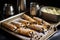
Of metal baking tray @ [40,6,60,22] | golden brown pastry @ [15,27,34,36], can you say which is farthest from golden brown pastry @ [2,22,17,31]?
metal baking tray @ [40,6,60,22]

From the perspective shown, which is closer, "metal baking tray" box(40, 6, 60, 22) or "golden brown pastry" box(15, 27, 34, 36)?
"golden brown pastry" box(15, 27, 34, 36)

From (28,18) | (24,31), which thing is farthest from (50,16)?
(24,31)

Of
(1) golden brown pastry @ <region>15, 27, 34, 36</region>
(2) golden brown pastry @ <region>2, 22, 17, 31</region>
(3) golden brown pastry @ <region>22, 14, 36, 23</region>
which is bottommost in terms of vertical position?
(1) golden brown pastry @ <region>15, 27, 34, 36</region>

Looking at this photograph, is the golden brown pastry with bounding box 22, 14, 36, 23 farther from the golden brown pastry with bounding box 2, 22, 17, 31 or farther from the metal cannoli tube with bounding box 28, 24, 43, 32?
the golden brown pastry with bounding box 2, 22, 17, 31

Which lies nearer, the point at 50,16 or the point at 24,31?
the point at 24,31

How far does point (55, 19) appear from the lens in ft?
4.30

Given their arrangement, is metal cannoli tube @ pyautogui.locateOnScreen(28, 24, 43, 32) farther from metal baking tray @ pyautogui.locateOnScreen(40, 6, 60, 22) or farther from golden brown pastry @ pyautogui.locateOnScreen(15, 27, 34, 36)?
metal baking tray @ pyautogui.locateOnScreen(40, 6, 60, 22)

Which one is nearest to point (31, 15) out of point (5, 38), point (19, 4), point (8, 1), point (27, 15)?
point (27, 15)

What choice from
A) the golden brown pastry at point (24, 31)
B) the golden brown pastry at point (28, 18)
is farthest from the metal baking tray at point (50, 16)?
the golden brown pastry at point (24, 31)

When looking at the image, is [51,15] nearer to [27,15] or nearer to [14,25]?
[27,15]

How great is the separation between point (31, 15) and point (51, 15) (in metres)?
0.19

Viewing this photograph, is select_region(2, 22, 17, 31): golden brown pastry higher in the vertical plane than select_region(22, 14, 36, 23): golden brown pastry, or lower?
lower

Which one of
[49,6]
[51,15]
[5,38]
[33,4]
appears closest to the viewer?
[5,38]

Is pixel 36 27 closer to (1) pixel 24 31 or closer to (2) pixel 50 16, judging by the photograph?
(1) pixel 24 31
